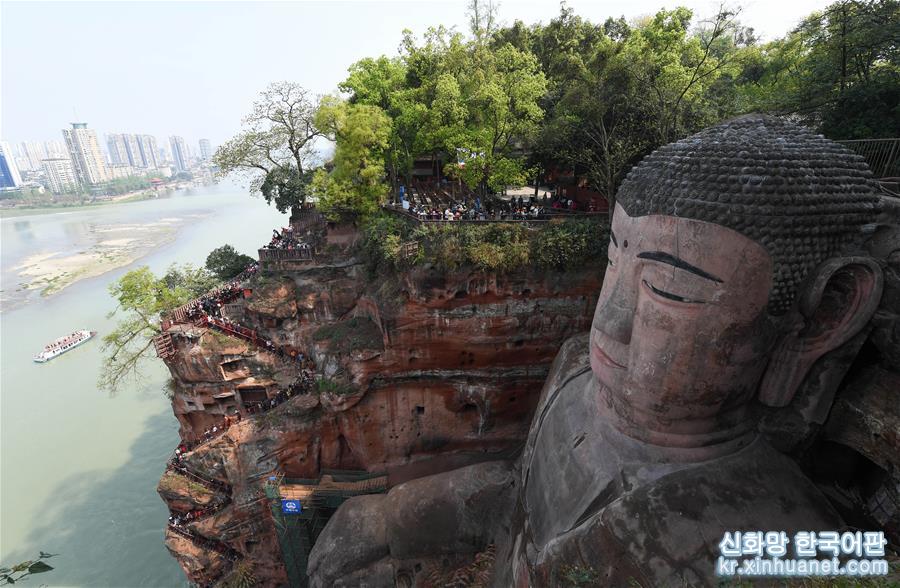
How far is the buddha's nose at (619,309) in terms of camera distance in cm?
536

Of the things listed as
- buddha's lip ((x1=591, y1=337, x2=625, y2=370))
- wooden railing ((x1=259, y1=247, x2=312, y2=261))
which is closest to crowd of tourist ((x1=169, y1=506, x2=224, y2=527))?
wooden railing ((x1=259, y1=247, x2=312, y2=261))

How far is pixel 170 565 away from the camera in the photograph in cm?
1653

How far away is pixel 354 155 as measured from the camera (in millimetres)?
13617

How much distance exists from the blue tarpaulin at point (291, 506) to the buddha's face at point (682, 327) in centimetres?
1031

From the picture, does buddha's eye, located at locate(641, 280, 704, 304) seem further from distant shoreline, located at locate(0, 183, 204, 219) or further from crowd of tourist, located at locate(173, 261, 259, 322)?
distant shoreline, located at locate(0, 183, 204, 219)

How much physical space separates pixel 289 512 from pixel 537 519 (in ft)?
29.4

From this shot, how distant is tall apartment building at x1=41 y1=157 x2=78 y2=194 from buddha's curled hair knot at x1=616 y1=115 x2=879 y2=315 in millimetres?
135442

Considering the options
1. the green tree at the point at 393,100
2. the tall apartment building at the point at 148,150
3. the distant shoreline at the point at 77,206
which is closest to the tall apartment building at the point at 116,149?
the tall apartment building at the point at 148,150

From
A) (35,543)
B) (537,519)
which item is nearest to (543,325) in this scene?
(537,519)

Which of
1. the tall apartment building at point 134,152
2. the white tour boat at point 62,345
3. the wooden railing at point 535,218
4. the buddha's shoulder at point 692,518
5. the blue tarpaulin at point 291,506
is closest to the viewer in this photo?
the buddha's shoulder at point 692,518

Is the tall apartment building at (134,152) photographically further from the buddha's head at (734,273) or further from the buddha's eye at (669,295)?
the buddha's eye at (669,295)

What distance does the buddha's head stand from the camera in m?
4.68

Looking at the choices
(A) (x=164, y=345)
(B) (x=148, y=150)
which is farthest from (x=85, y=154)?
(A) (x=164, y=345)

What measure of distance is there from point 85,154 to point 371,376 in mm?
134793
